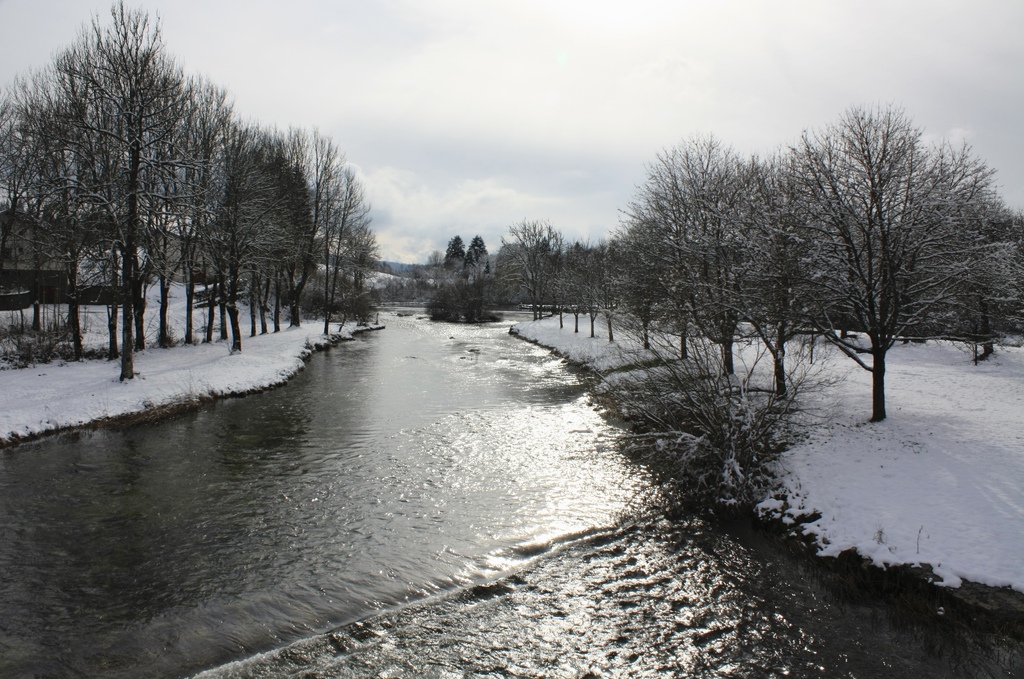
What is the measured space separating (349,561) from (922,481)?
9711 mm

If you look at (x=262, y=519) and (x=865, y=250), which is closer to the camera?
(x=262, y=519)

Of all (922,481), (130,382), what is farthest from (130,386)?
(922,481)

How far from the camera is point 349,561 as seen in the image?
8.38 metres

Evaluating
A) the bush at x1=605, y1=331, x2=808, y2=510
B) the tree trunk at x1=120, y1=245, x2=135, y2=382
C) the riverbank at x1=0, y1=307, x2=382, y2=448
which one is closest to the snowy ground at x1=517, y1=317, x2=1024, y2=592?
the bush at x1=605, y1=331, x2=808, y2=510

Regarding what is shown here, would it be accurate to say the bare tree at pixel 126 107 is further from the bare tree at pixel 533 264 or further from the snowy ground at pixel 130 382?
the bare tree at pixel 533 264

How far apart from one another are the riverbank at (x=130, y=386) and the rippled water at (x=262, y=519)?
2.87 feet

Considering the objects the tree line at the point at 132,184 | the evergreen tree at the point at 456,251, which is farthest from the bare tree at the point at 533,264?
the evergreen tree at the point at 456,251

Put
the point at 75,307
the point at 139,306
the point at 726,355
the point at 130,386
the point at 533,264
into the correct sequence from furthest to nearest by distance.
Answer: the point at 533,264 < the point at 139,306 < the point at 75,307 < the point at 130,386 < the point at 726,355

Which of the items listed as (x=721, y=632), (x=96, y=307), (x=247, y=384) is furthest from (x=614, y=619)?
(x=96, y=307)

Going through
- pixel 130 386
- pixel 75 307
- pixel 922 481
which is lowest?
pixel 922 481

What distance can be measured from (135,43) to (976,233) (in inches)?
986

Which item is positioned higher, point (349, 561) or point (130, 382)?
point (130, 382)

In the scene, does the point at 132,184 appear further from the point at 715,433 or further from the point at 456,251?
the point at 456,251

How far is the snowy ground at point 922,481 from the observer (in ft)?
25.2
